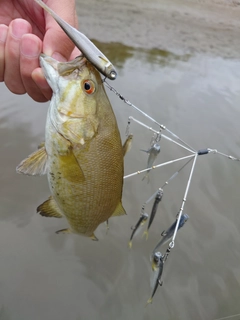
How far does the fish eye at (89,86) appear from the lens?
1.53 meters

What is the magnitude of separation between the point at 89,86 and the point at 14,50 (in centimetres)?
47

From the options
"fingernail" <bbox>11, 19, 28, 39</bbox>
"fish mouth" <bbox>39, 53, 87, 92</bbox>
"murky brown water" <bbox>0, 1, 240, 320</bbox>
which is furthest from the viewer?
"murky brown water" <bbox>0, 1, 240, 320</bbox>

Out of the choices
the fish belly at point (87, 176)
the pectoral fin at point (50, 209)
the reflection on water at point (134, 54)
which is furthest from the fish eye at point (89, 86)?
the reflection on water at point (134, 54)

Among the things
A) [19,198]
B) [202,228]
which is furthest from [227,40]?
[19,198]

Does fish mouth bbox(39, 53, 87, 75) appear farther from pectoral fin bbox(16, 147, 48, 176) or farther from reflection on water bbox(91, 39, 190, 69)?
reflection on water bbox(91, 39, 190, 69)

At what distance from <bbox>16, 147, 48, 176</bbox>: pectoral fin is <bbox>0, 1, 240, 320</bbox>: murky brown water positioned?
2293 mm

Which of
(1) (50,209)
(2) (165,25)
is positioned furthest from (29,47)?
(2) (165,25)

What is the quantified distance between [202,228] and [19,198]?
8.48 ft

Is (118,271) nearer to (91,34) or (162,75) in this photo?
(162,75)

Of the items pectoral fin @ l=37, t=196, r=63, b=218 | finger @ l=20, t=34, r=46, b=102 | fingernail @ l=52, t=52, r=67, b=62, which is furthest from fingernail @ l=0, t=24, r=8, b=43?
pectoral fin @ l=37, t=196, r=63, b=218

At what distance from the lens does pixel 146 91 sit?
703 cm

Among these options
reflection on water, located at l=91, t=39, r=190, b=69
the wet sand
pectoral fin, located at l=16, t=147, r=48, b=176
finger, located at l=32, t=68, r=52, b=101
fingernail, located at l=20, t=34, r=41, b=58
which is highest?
fingernail, located at l=20, t=34, r=41, b=58

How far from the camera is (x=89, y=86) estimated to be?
1546 millimetres

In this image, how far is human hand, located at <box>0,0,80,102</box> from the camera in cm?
159
